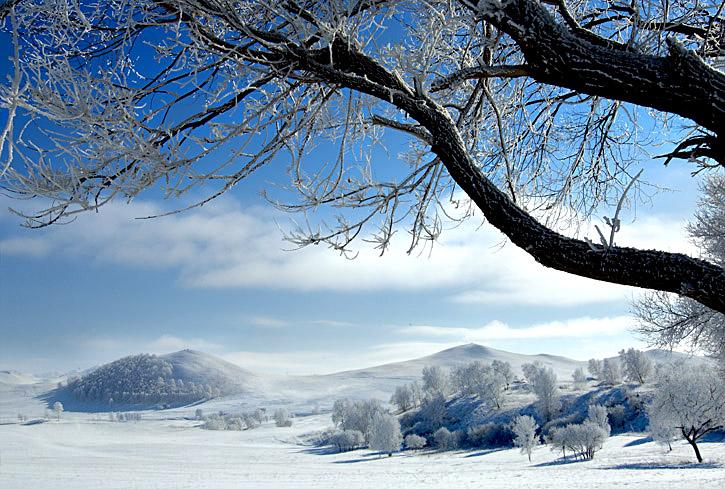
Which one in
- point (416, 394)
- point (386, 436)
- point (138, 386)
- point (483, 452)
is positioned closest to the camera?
point (483, 452)

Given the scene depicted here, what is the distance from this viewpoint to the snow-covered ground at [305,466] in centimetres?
3312

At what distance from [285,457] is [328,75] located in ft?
221

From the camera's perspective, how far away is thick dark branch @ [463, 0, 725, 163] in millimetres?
2848

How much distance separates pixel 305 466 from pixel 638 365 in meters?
47.9

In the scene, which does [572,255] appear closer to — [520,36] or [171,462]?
[520,36]

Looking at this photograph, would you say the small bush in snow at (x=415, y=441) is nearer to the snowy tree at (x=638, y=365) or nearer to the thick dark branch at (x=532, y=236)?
the snowy tree at (x=638, y=365)

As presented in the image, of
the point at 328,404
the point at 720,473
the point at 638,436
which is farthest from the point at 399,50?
the point at 328,404

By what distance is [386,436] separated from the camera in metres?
67.4

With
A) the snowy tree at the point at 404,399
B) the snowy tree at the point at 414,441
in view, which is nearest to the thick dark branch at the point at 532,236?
the snowy tree at the point at 414,441

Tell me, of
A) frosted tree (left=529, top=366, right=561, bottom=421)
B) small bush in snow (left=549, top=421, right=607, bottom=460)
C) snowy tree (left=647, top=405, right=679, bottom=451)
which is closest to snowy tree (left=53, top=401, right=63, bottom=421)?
frosted tree (left=529, top=366, right=561, bottom=421)

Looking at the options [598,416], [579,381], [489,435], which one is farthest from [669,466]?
[579,381]

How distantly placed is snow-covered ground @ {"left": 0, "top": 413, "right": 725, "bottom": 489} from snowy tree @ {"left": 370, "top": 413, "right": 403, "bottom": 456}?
155 cm

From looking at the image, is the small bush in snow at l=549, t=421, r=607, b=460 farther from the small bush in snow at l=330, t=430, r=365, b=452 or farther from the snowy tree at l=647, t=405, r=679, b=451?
the small bush in snow at l=330, t=430, r=365, b=452

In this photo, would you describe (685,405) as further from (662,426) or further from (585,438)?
(585,438)
